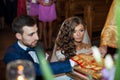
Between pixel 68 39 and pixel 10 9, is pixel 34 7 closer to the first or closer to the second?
pixel 10 9

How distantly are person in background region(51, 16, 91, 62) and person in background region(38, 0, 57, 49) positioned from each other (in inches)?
86.9

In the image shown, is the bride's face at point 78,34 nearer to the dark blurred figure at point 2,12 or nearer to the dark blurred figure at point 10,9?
the dark blurred figure at point 10,9

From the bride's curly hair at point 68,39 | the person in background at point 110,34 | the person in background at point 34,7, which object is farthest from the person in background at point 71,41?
the person in background at point 34,7

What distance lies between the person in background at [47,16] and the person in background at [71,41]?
2207 millimetres

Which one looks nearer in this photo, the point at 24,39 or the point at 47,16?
the point at 24,39

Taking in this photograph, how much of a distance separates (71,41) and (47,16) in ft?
7.94

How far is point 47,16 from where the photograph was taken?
504 cm

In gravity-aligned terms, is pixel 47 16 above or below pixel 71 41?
below

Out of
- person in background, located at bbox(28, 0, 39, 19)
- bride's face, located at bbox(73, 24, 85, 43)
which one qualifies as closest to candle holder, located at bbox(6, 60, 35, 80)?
bride's face, located at bbox(73, 24, 85, 43)

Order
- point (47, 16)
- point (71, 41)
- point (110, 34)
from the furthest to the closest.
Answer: point (47, 16) → point (71, 41) → point (110, 34)

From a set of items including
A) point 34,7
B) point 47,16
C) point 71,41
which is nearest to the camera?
Answer: point 71,41

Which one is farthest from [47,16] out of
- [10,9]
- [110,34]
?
[110,34]

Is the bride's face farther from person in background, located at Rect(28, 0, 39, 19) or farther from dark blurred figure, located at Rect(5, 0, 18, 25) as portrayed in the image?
dark blurred figure, located at Rect(5, 0, 18, 25)

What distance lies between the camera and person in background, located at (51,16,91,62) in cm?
263
